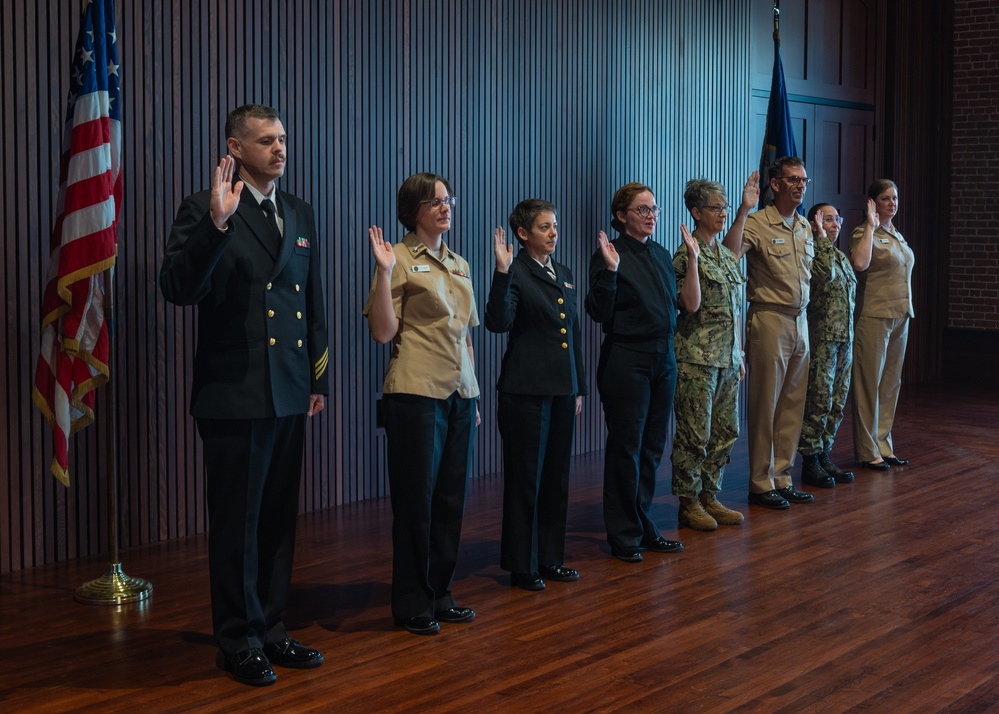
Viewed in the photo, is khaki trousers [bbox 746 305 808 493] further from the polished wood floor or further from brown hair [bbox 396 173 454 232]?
brown hair [bbox 396 173 454 232]

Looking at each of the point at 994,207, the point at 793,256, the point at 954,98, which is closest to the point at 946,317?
the point at 994,207

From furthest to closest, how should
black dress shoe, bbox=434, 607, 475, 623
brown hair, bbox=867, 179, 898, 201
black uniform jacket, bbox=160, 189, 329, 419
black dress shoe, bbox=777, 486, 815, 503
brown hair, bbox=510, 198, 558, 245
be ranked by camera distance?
brown hair, bbox=867, 179, 898, 201 → black dress shoe, bbox=777, 486, 815, 503 → brown hair, bbox=510, 198, 558, 245 → black dress shoe, bbox=434, 607, 475, 623 → black uniform jacket, bbox=160, 189, 329, 419

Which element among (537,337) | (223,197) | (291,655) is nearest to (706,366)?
(537,337)

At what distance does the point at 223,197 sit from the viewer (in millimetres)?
3127

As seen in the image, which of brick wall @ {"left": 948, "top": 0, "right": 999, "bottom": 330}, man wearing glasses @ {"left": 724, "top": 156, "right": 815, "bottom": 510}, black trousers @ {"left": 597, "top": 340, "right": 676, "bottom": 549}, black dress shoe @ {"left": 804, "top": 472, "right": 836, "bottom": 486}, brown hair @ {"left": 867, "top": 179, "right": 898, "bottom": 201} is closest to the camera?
black trousers @ {"left": 597, "top": 340, "right": 676, "bottom": 549}

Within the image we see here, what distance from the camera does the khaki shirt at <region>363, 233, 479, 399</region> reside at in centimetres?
381

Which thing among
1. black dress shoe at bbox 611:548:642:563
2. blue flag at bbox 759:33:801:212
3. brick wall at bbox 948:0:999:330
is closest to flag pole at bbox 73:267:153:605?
black dress shoe at bbox 611:548:642:563

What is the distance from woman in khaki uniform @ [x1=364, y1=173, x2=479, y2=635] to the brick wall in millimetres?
8464

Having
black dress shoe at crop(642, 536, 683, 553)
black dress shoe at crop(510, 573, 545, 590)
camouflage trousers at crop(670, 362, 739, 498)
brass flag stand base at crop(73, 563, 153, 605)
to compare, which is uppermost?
camouflage trousers at crop(670, 362, 739, 498)

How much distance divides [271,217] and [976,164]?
30.3 ft

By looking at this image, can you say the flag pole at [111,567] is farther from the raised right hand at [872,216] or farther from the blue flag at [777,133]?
the blue flag at [777,133]

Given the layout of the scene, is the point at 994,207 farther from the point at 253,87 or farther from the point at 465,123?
the point at 253,87

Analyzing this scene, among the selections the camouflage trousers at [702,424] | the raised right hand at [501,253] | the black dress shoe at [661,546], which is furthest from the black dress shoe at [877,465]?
the raised right hand at [501,253]

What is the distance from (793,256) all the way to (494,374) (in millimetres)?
1840
